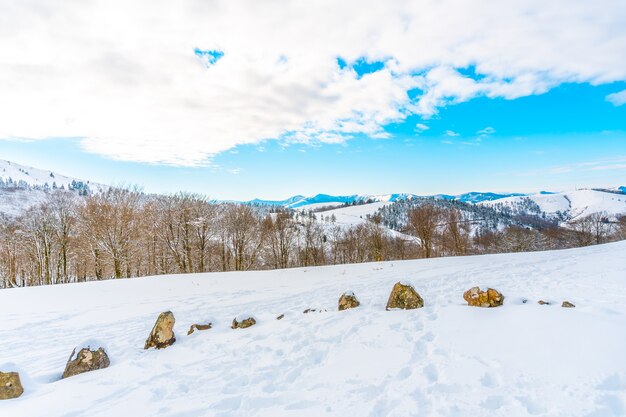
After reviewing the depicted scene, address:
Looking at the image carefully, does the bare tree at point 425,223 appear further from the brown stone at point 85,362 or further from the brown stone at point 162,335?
the brown stone at point 85,362

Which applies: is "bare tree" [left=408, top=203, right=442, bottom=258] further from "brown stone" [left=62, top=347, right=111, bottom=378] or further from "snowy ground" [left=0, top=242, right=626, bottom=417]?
"brown stone" [left=62, top=347, right=111, bottom=378]

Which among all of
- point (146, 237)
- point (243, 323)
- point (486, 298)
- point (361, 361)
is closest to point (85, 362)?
point (243, 323)

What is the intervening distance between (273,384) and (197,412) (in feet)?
3.54

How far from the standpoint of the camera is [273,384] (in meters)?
4.25

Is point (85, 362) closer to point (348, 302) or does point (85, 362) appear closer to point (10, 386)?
point (10, 386)

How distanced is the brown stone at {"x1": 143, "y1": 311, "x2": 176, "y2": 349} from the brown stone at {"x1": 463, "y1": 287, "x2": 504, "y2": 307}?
22.5 ft

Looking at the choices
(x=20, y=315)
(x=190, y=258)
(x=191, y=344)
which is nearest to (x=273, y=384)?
(x=191, y=344)

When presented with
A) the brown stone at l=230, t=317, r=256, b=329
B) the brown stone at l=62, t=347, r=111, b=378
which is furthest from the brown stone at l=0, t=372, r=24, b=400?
the brown stone at l=230, t=317, r=256, b=329

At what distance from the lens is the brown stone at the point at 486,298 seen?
639 cm

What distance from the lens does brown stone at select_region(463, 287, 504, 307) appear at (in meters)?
6.39

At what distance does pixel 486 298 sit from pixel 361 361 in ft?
11.8

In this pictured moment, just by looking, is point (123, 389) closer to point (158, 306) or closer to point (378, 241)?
point (158, 306)

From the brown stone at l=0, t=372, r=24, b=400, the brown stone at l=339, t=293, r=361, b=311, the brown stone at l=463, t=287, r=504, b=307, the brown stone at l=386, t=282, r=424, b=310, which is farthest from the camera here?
the brown stone at l=339, t=293, r=361, b=311

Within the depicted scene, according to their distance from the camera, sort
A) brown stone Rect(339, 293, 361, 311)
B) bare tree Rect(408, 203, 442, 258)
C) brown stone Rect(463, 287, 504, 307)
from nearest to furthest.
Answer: brown stone Rect(463, 287, 504, 307)
brown stone Rect(339, 293, 361, 311)
bare tree Rect(408, 203, 442, 258)
